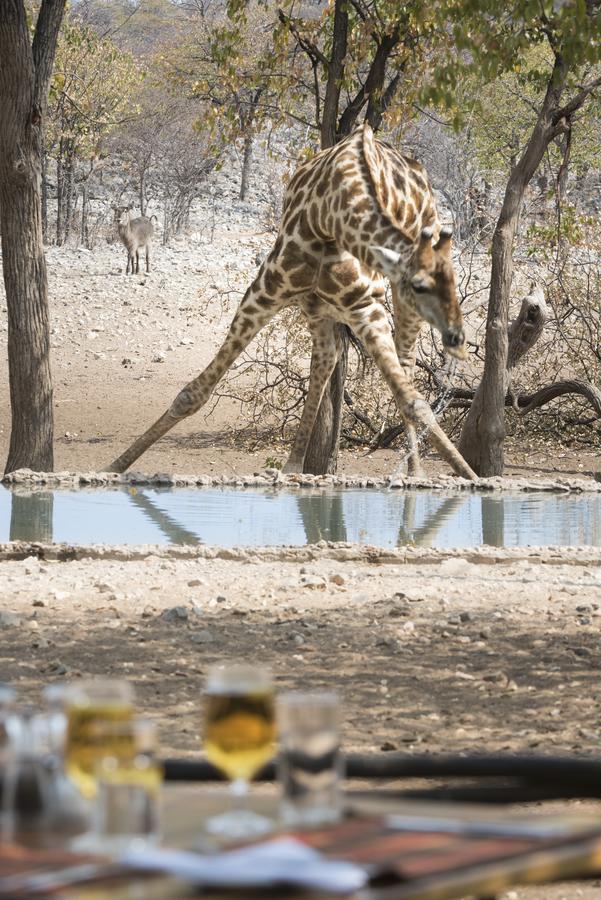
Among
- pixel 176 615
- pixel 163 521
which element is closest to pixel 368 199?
pixel 163 521

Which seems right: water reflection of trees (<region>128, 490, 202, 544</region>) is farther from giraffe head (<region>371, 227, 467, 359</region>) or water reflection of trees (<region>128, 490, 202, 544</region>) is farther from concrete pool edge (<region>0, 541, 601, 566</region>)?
giraffe head (<region>371, 227, 467, 359</region>)

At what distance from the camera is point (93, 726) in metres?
1.65

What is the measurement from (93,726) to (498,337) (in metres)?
11.4

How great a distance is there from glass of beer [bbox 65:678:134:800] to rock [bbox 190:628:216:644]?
3.92m

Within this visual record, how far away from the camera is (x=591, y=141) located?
1239 inches

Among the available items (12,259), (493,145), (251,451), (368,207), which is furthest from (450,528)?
(493,145)

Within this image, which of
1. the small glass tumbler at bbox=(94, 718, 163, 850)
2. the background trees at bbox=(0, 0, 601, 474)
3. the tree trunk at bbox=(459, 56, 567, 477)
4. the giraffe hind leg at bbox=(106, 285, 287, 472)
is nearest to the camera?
the small glass tumbler at bbox=(94, 718, 163, 850)

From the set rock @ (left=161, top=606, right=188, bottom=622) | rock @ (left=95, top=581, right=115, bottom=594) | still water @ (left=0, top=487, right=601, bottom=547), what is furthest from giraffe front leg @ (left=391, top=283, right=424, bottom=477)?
rock @ (left=161, top=606, right=188, bottom=622)

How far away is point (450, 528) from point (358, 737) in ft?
13.1

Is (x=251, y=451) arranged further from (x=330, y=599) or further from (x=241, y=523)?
(x=330, y=599)

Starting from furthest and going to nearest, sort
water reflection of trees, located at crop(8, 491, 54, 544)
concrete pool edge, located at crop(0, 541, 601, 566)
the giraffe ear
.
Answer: the giraffe ear < water reflection of trees, located at crop(8, 491, 54, 544) < concrete pool edge, located at crop(0, 541, 601, 566)

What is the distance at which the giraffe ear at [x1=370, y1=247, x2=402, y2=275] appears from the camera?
10.1 m

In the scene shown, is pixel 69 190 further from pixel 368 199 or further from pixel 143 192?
pixel 368 199

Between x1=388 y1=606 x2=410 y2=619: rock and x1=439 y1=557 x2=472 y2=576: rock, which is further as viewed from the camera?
x1=439 y1=557 x2=472 y2=576: rock
